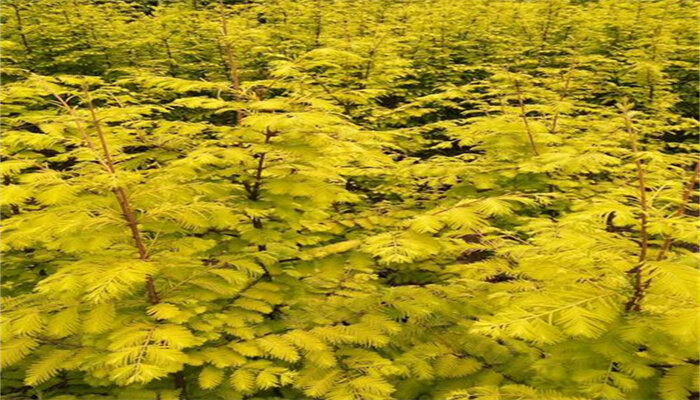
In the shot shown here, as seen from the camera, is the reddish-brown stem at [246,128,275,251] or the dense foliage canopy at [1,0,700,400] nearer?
the dense foliage canopy at [1,0,700,400]

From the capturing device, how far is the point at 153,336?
7.27ft

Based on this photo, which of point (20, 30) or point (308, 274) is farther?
point (20, 30)

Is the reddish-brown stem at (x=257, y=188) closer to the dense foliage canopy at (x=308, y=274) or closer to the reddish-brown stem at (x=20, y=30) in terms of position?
the dense foliage canopy at (x=308, y=274)

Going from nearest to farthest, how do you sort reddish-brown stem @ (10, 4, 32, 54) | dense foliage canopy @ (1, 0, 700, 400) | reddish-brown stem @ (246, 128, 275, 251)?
1. dense foliage canopy @ (1, 0, 700, 400)
2. reddish-brown stem @ (246, 128, 275, 251)
3. reddish-brown stem @ (10, 4, 32, 54)

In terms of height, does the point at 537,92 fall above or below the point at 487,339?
above

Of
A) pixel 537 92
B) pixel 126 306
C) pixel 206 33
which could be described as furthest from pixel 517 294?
pixel 206 33

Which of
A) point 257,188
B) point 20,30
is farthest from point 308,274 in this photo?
point 20,30

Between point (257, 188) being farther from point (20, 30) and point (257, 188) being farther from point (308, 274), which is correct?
point (20, 30)

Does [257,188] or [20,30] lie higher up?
[257,188]

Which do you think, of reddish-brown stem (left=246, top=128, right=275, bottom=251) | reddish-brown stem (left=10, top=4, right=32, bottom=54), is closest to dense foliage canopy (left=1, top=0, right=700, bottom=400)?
reddish-brown stem (left=246, top=128, right=275, bottom=251)

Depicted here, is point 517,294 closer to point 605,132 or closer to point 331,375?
point 331,375

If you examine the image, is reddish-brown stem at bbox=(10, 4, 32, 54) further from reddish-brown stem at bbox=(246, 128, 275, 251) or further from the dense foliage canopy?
reddish-brown stem at bbox=(246, 128, 275, 251)

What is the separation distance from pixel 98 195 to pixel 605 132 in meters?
4.84

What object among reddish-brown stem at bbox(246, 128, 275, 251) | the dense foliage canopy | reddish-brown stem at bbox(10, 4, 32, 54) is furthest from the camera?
reddish-brown stem at bbox(10, 4, 32, 54)
